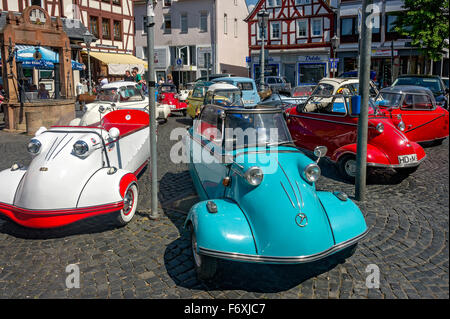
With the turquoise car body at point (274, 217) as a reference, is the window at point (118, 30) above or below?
above

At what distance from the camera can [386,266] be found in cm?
424

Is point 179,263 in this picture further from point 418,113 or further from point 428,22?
point 428,22

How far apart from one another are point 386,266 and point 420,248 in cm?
70

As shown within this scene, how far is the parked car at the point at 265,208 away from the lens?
3.65 meters

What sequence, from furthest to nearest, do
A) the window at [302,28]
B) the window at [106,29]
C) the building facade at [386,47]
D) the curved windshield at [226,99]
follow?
the window at [302,28]
the window at [106,29]
the building facade at [386,47]
the curved windshield at [226,99]

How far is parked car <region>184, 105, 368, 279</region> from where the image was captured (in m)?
3.65

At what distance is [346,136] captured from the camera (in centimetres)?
788

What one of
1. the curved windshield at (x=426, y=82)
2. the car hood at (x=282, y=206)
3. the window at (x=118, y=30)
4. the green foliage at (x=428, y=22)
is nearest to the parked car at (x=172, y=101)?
the curved windshield at (x=426, y=82)

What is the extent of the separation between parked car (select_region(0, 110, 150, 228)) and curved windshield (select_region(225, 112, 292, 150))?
5.37ft

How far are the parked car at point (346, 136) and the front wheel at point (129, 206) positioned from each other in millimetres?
3415

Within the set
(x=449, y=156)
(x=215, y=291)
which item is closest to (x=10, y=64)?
(x=215, y=291)

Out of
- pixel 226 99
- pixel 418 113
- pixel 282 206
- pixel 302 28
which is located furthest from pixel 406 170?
pixel 302 28

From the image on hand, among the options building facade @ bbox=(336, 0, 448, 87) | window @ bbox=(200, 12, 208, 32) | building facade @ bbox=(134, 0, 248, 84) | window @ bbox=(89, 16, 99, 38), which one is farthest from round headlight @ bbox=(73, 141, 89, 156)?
window @ bbox=(200, 12, 208, 32)

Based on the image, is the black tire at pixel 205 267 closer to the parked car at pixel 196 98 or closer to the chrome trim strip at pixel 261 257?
the chrome trim strip at pixel 261 257
